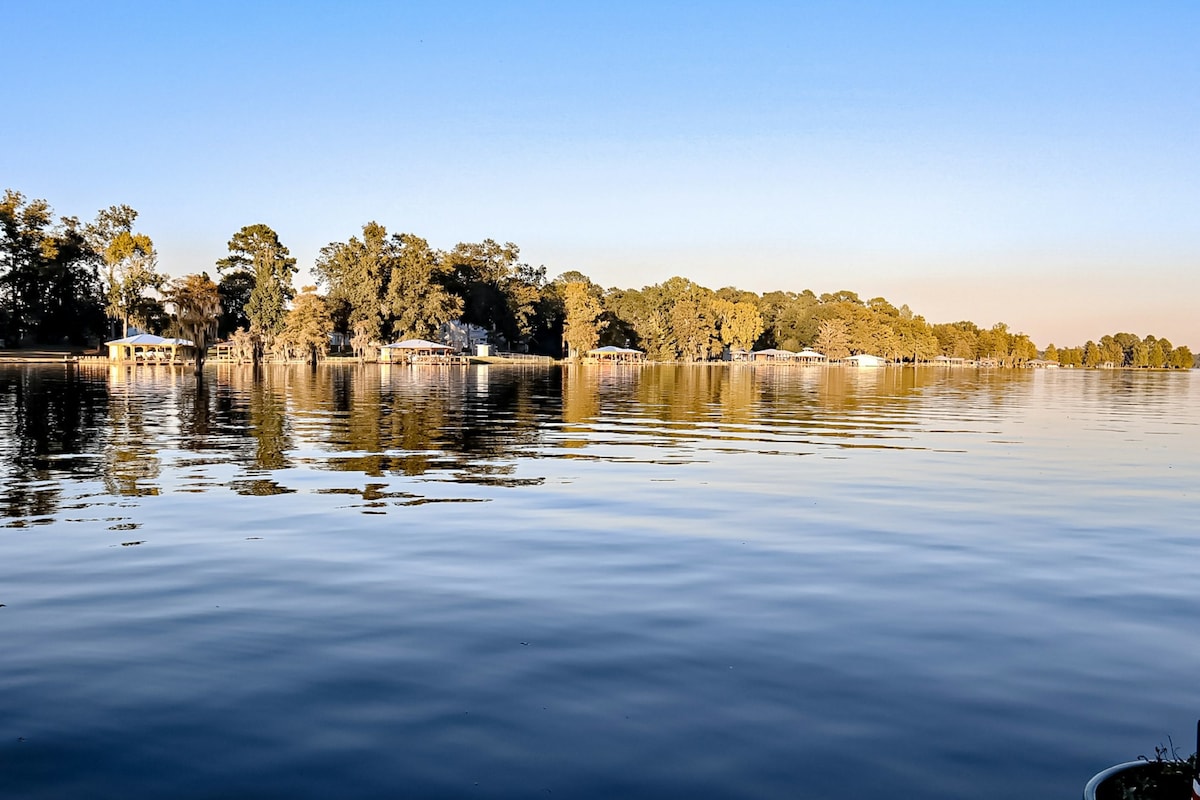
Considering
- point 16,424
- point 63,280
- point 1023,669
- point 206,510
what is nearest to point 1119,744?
point 1023,669

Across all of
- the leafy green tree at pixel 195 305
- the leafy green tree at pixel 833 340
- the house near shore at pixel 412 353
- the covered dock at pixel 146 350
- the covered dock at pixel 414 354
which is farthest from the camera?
the leafy green tree at pixel 833 340

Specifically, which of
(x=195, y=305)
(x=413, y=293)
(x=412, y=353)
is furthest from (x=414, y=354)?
(x=195, y=305)

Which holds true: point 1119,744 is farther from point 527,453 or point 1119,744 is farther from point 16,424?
point 16,424

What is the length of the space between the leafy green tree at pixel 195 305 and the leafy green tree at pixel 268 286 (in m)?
4.62

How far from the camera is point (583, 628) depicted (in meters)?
8.38

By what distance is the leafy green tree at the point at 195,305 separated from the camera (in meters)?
111

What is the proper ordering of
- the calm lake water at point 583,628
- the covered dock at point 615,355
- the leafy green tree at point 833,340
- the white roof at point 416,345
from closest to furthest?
the calm lake water at point 583,628
the white roof at point 416,345
the covered dock at point 615,355
the leafy green tree at point 833,340

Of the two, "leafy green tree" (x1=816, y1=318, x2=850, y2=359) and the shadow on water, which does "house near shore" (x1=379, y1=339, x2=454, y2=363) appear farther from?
"leafy green tree" (x1=816, y1=318, x2=850, y2=359)

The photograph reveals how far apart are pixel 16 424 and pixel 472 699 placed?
88.3 ft

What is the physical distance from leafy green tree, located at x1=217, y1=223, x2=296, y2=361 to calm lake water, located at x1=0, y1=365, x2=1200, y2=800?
94310mm

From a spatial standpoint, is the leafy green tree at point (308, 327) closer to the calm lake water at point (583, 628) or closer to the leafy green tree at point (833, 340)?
the calm lake water at point (583, 628)

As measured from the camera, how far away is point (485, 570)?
1068 cm

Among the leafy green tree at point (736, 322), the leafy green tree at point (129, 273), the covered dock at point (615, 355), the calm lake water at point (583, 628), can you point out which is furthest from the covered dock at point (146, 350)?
the leafy green tree at point (736, 322)

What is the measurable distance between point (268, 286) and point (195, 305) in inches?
353
